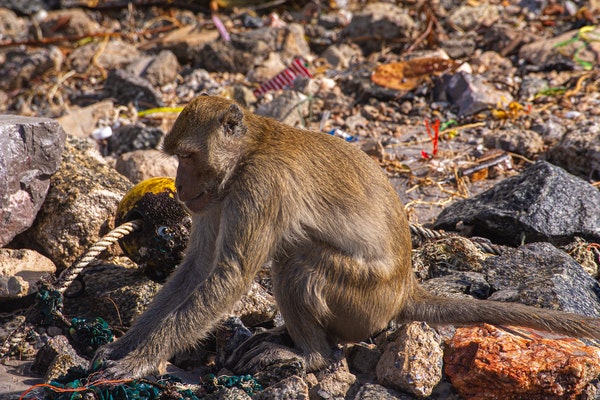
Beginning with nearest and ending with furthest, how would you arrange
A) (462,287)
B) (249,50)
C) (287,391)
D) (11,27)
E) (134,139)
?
(287,391) → (462,287) → (134,139) → (249,50) → (11,27)

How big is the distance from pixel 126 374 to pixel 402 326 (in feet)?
4.91

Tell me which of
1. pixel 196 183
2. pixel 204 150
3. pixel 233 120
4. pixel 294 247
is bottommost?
pixel 294 247

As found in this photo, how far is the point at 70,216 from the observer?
5398 mm

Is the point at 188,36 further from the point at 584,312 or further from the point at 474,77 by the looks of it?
the point at 584,312

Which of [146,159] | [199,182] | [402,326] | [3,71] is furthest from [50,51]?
[402,326]

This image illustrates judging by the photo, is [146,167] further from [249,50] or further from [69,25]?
[69,25]

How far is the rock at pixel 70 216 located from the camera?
540cm

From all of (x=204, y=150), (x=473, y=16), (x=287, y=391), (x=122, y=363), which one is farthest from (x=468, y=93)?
(x=122, y=363)

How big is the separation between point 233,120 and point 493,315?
1769mm

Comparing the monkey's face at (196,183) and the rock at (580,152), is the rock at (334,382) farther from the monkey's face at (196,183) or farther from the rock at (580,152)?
the rock at (580,152)

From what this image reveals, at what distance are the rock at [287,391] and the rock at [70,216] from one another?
2231 mm

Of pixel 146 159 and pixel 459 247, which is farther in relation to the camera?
pixel 146 159

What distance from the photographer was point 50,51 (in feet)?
34.3

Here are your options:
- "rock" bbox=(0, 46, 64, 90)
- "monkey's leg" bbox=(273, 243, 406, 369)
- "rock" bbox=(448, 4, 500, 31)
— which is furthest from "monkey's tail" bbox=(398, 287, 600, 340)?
"rock" bbox=(0, 46, 64, 90)
